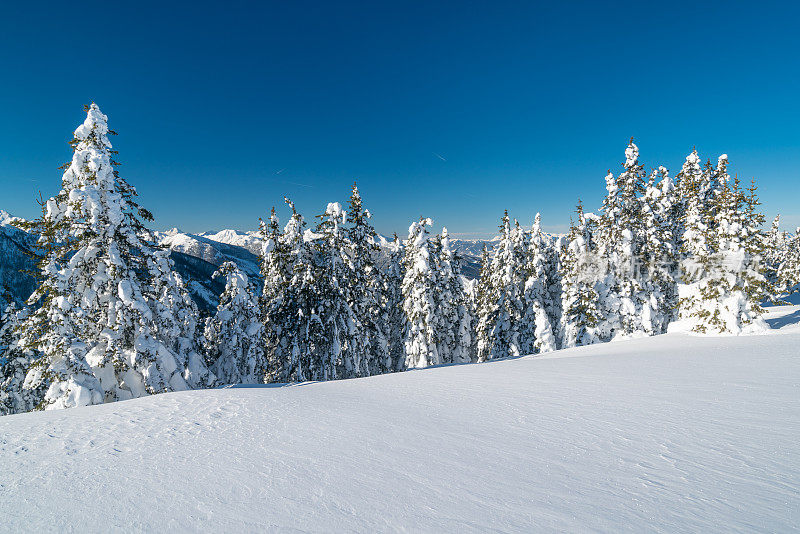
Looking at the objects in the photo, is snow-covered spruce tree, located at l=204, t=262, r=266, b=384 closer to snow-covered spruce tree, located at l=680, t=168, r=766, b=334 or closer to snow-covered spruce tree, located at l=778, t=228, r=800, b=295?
snow-covered spruce tree, located at l=680, t=168, r=766, b=334

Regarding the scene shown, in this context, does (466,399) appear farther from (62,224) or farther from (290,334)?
(290,334)

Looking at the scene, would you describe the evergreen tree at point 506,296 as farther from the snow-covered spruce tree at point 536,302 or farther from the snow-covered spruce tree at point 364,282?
the snow-covered spruce tree at point 364,282

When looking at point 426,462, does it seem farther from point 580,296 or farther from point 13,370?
point 13,370

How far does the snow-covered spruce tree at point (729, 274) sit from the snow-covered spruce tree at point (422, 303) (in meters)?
13.3

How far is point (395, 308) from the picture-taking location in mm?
29203

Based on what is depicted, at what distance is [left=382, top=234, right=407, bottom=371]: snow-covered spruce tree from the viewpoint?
28.2m

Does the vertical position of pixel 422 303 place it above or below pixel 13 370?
above

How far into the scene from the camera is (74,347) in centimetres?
974

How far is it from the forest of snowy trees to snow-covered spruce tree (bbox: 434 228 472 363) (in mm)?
144

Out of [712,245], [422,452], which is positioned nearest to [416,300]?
[712,245]

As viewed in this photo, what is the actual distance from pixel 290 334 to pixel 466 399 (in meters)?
14.9

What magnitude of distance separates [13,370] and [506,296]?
28632mm

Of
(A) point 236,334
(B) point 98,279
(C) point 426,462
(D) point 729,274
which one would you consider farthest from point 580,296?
(B) point 98,279

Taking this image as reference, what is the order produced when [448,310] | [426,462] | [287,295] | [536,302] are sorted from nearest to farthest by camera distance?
[426,462] → [287,295] → [448,310] → [536,302]
